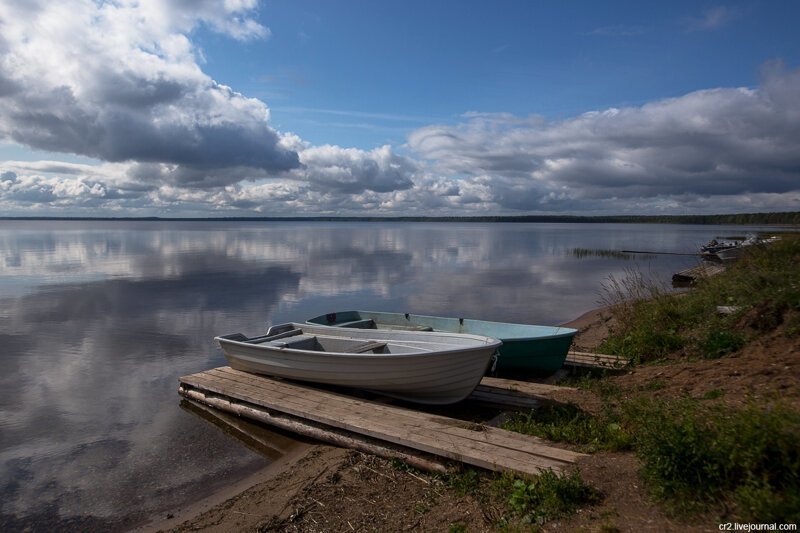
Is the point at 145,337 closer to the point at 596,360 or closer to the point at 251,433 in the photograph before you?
the point at 251,433

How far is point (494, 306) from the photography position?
831 inches

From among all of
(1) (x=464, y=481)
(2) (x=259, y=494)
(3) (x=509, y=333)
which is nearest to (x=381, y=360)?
(2) (x=259, y=494)

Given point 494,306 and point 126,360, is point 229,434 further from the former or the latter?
point 494,306

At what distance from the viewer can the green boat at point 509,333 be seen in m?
9.95

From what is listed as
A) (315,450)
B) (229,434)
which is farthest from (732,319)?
(229,434)

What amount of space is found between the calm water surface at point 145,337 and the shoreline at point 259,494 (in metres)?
0.34

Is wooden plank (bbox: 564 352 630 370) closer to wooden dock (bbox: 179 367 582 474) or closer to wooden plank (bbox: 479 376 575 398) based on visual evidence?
wooden plank (bbox: 479 376 575 398)

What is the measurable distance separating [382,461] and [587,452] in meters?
2.63

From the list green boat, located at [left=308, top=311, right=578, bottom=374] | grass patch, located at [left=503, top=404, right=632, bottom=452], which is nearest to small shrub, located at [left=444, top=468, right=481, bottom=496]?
grass patch, located at [left=503, top=404, right=632, bottom=452]

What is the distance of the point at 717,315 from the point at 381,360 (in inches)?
254

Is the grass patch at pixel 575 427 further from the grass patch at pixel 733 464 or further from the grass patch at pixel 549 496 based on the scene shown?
the grass patch at pixel 733 464

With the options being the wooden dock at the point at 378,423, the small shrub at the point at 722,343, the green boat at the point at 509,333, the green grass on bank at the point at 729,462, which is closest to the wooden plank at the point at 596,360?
the green boat at the point at 509,333

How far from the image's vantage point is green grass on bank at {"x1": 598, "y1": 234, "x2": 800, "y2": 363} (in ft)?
27.4

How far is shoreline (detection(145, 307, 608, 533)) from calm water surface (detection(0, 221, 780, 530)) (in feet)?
1.13
